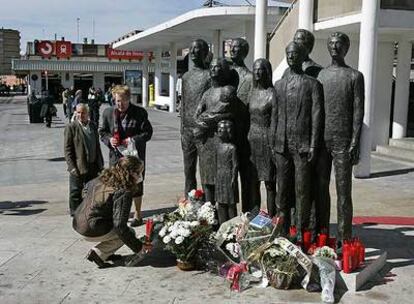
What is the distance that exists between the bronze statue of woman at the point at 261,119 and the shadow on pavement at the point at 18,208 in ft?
13.6

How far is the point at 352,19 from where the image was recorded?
41.7 ft

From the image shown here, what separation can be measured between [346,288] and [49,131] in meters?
19.7

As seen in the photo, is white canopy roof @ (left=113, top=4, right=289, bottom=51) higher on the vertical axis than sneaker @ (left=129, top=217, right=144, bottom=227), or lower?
higher

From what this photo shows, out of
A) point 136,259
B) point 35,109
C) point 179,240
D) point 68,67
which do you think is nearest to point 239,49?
point 179,240

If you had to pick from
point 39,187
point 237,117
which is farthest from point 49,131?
point 237,117

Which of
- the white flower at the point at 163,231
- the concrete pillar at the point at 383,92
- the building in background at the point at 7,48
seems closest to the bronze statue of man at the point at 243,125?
the white flower at the point at 163,231

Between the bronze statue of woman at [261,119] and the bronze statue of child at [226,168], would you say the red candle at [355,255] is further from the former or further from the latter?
the bronze statue of child at [226,168]

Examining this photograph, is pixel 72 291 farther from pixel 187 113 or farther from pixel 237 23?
pixel 237 23

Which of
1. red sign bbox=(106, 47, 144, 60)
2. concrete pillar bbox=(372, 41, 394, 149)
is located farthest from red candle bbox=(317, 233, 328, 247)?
red sign bbox=(106, 47, 144, 60)

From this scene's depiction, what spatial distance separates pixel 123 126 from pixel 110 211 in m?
2.04

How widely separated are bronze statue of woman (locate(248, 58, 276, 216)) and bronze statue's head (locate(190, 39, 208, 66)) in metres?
0.85

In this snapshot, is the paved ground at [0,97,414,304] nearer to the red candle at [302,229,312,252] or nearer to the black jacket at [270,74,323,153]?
the red candle at [302,229,312,252]

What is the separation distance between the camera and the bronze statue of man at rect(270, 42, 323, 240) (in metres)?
5.24

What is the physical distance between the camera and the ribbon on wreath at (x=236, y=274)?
16.5 feet
